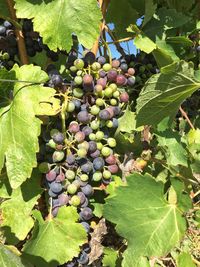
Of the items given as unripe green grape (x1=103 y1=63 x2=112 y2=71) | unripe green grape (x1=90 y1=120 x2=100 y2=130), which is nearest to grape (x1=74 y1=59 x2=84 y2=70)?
unripe green grape (x1=103 y1=63 x2=112 y2=71)

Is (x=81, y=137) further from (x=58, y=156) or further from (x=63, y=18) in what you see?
(x=63, y=18)

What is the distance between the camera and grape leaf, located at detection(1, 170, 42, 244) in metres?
1.88

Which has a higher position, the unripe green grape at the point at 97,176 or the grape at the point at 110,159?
the grape at the point at 110,159

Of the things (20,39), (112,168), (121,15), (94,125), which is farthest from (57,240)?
(121,15)

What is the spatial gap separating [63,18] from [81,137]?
18.7 inches

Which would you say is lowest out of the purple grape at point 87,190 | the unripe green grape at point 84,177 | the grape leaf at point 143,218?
the grape leaf at point 143,218

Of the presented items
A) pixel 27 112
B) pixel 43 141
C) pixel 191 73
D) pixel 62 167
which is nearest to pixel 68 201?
pixel 62 167

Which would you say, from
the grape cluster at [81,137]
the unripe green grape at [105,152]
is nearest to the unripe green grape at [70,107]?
the grape cluster at [81,137]

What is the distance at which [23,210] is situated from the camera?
74.4 inches

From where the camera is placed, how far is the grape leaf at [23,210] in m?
1.88

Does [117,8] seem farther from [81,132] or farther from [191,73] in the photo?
[81,132]

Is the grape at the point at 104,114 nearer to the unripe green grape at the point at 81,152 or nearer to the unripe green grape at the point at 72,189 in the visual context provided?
the unripe green grape at the point at 81,152

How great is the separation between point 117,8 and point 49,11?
24.9 inches

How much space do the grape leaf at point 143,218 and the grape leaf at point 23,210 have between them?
308 millimetres
